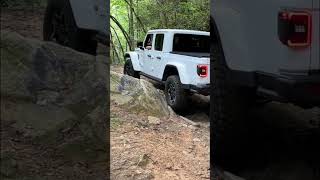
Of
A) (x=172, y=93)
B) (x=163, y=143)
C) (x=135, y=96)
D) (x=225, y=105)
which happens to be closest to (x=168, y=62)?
(x=172, y=93)

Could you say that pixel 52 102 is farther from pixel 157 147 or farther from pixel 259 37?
pixel 259 37

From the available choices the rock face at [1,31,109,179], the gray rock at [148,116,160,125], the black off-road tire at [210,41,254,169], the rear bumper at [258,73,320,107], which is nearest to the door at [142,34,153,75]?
the gray rock at [148,116,160,125]

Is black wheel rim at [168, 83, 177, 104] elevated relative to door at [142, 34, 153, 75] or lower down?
lower down

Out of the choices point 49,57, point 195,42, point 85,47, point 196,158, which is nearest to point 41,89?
point 49,57

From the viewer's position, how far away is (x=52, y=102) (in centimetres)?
257

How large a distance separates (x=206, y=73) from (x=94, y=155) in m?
1.69

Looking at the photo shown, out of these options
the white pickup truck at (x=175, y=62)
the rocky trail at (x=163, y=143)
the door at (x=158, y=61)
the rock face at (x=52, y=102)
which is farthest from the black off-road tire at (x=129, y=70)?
the rock face at (x=52, y=102)

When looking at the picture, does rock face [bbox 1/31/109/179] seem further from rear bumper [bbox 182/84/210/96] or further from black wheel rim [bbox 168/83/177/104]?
black wheel rim [bbox 168/83/177/104]

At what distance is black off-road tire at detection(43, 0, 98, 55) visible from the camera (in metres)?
2.50

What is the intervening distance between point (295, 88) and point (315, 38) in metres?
0.32

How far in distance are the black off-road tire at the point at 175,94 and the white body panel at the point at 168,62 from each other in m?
0.09

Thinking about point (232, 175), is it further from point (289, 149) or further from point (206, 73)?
point (206, 73)

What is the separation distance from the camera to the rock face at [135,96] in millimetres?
3662

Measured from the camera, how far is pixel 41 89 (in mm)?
2508
